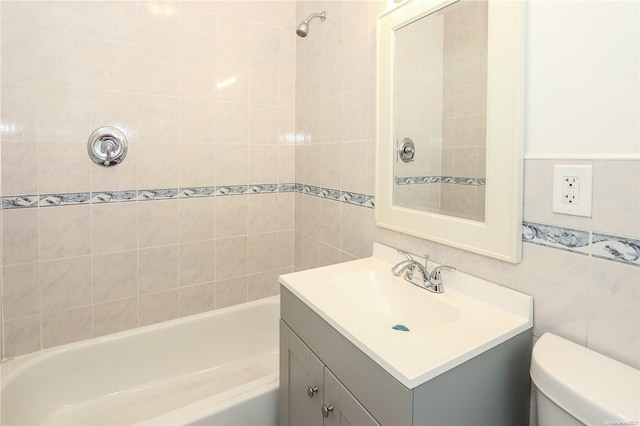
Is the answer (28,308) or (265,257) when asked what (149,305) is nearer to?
(28,308)

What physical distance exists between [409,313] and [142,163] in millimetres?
1490

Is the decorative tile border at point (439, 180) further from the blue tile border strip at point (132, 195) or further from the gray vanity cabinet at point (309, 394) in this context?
the blue tile border strip at point (132, 195)

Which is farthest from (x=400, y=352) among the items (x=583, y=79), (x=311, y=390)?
(x=583, y=79)

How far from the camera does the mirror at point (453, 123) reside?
0.99m

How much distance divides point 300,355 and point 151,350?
3.62 feet

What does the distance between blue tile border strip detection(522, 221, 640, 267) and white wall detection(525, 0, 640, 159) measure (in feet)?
0.62

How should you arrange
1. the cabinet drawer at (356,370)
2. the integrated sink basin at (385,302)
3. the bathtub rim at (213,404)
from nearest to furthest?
the cabinet drawer at (356,370) → the integrated sink basin at (385,302) → the bathtub rim at (213,404)

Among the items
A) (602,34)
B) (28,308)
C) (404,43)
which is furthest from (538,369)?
(28,308)

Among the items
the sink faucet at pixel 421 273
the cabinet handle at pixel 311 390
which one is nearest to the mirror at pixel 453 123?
the sink faucet at pixel 421 273

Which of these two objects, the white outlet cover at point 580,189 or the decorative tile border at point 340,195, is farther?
the decorative tile border at point 340,195

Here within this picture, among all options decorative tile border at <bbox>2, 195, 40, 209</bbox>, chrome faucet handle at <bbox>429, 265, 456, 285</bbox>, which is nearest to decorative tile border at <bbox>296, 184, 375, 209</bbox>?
chrome faucet handle at <bbox>429, 265, 456, 285</bbox>

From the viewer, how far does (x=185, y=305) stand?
6.57 feet

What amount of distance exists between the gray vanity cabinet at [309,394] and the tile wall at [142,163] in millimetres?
950

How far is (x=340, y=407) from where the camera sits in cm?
96
